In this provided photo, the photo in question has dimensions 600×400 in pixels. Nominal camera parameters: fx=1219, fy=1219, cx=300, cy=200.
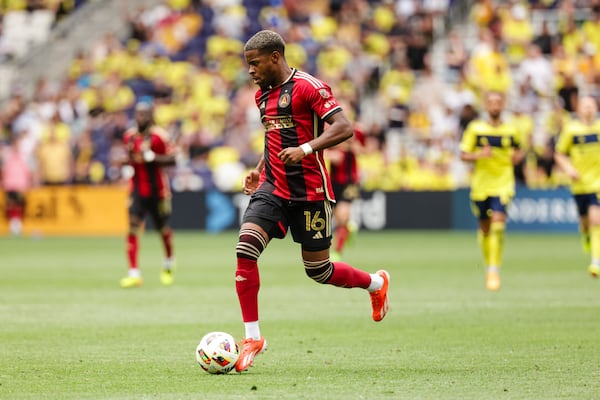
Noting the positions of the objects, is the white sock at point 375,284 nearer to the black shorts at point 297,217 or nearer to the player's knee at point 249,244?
the black shorts at point 297,217

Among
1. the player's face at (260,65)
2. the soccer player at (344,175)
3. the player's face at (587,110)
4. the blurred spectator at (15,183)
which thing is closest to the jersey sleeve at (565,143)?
the player's face at (587,110)

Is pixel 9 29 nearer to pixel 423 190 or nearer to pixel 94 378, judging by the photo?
pixel 423 190

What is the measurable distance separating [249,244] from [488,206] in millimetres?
7702

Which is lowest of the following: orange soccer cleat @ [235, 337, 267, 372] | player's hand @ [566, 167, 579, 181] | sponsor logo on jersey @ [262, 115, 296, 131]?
orange soccer cleat @ [235, 337, 267, 372]

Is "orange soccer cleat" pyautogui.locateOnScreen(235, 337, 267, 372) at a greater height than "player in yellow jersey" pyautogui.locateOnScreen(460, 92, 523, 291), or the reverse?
"player in yellow jersey" pyautogui.locateOnScreen(460, 92, 523, 291)

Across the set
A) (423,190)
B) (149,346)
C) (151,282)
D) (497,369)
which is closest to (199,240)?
(423,190)

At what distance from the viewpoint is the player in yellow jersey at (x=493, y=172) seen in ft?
52.3

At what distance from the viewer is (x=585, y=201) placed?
1758cm

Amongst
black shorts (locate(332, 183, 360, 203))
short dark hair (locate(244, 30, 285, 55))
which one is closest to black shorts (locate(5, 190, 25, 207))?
black shorts (locate(332, 183, 360, 203))

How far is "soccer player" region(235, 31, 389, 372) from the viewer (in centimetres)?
909

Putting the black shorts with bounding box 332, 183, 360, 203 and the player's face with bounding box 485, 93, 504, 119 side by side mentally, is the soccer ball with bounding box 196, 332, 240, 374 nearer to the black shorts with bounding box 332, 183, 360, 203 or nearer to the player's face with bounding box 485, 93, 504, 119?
the player's face with bounding box 485, 93, 504, 119

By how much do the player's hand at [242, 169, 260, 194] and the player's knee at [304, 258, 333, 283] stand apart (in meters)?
0.75

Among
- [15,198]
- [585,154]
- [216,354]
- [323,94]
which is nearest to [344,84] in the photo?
[15,198]

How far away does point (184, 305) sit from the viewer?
14.0m
